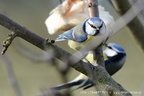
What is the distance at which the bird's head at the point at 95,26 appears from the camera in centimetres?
119

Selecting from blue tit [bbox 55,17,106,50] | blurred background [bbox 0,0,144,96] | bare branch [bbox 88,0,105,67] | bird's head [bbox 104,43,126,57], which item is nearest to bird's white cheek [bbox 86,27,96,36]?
blue tit [bbox 55,17,106,50]

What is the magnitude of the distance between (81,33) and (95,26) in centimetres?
11

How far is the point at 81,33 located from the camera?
4.59ft

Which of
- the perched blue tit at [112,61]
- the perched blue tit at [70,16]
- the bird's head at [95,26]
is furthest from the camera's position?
the perched blue tit at [112,61]

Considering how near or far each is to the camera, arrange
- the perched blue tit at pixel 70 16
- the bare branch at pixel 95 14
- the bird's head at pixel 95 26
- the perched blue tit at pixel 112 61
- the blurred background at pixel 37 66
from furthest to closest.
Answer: the blurred background at pixel 37 66, the perched blue tit at pixel 112 61, the perched blue tit at pixel 70 16, the bird's head at pixel 95 26, the bare branch at pixel 95 14

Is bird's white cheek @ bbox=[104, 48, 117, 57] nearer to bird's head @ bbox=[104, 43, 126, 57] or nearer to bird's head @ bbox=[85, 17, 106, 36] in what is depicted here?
bird's head @ bbox=[104, 43, 126, 57]

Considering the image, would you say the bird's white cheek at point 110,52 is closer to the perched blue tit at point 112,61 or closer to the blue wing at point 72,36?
the perched blue tit at point 112,61

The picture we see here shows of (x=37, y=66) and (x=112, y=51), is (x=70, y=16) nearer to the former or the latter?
(x=112, y=51)

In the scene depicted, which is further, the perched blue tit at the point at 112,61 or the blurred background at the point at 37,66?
the blurred background at the point at 37,66

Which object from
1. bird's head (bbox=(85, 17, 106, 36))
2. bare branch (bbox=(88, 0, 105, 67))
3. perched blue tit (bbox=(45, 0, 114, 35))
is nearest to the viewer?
bare branch (bbox=(88, 0, 105, 67))

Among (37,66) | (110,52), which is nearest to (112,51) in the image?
(110,52)

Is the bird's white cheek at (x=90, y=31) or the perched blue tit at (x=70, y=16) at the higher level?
the perched blue tit at (x=70, y=16)

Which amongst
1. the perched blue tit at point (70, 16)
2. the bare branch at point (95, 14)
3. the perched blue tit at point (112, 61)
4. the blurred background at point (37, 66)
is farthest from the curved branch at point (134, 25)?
the blurred background at point (37, 66)

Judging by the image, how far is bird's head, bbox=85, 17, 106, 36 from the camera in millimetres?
1190
